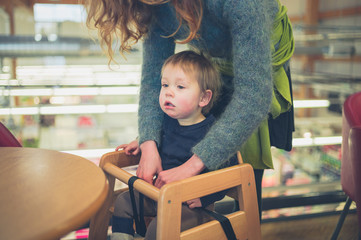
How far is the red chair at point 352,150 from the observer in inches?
46.7

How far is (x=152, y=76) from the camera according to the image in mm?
1234

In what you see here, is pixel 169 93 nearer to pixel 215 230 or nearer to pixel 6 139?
pixel 215 230

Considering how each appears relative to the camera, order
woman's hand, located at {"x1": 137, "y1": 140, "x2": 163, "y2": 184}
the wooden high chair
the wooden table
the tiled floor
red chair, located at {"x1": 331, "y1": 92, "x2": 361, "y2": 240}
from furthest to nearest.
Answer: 1. the tiled floor
2. red chair, located at {"x1": 331, "y1": 92, "x2": 361, "y2": 240}
3. woman's hand, located at {"x1": 137, "y1": 140, "x2": 163, "y2": 184}
4. the wooden high chair
5. the wooden table

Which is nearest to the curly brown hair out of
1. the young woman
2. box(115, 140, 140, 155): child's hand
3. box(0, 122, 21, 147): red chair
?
the young woman

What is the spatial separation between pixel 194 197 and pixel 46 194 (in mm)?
396

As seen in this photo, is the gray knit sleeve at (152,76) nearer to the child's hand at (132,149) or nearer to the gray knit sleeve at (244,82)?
the child's hand at (132,149)

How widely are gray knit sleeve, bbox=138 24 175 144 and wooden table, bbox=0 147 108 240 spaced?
0.38m

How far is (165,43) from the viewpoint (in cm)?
123

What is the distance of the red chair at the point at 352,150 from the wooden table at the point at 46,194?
911mm

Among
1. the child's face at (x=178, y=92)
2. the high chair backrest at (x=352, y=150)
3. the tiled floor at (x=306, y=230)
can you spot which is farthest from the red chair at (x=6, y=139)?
the high chair backrest at (x=352, y=150)

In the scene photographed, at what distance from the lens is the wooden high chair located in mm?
844

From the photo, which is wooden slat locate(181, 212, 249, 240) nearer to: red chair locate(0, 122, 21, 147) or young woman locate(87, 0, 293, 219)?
young woman locate(87, 0, 293, 219)

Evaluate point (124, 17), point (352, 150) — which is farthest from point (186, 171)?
point (352, 150)

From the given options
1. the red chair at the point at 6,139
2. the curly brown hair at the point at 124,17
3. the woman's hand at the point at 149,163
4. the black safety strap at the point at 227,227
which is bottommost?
the black safety strap at the point at 227,227
